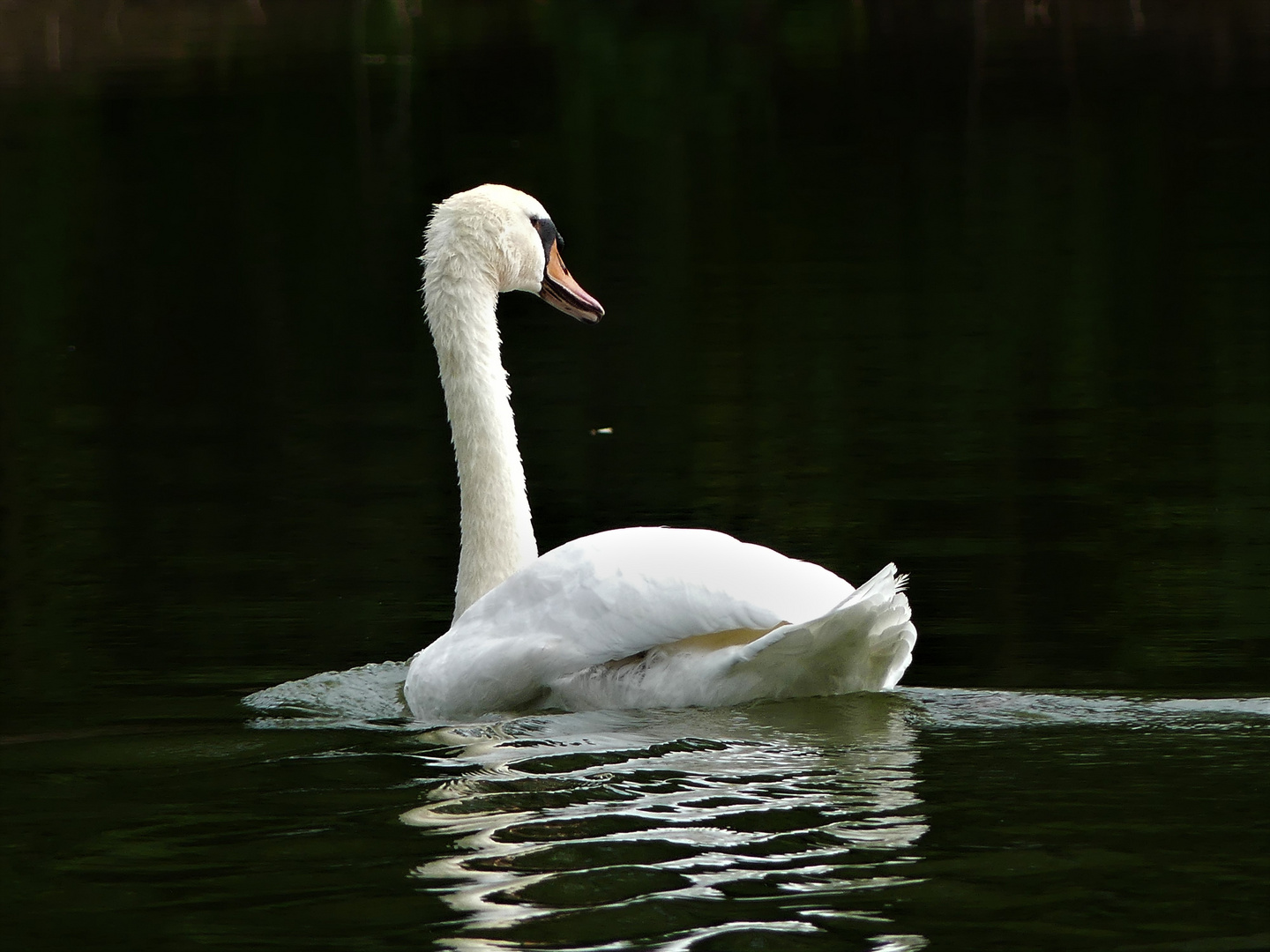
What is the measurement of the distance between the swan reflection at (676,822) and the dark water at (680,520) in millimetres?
20

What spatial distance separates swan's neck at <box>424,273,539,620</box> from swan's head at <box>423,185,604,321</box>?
54 millimetres

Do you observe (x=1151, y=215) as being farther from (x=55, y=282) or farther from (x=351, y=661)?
(x=351, y=661)

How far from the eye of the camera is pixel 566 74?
43250mm

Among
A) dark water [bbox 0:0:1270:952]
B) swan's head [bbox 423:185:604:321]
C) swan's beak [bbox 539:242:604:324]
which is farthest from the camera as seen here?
swan's beak [bbox 539:242:604:324]

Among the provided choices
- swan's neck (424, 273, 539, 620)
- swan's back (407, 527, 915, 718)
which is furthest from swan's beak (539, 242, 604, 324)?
swan's back (407, 527, 915, 718)

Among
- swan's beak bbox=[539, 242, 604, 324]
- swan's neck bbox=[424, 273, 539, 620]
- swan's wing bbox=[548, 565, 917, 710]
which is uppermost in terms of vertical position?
swan's beak bbox=[539, 242, 604, 324]

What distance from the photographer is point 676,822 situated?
6.22 meters

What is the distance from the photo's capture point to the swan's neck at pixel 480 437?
29.5ft

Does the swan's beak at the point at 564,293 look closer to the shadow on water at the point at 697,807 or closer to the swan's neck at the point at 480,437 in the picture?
the swan's neck at the point at 480,437

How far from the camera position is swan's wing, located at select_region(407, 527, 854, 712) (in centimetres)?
720

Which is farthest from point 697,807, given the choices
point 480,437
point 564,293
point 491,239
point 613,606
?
point 564,293

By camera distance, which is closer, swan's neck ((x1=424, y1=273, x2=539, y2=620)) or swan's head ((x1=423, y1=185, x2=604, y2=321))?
swan's neck ((x1=424, y1=273, x2=539, y2=620))

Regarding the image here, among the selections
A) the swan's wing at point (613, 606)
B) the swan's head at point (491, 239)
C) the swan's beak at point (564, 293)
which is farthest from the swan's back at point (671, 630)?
the swan's beak at point (564, 293)

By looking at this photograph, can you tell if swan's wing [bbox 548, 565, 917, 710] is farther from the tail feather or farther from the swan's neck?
the swan's neck
